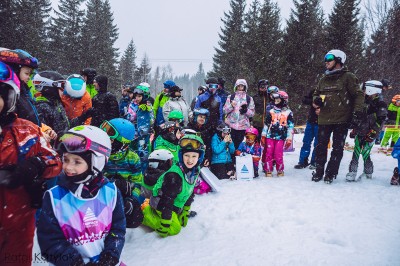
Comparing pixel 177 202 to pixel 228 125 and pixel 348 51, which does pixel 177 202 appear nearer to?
pixel 228 125

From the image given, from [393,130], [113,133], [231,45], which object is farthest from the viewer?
[231,45]

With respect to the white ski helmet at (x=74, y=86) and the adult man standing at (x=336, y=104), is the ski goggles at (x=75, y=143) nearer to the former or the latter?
the white ski helmet at (x=74, y=86)

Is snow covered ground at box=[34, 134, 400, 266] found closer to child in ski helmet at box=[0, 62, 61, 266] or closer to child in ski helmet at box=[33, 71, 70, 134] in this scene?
child in ski helmet at box=[0, 62, 61, 266]

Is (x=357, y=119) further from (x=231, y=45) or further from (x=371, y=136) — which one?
(x=231, y=45)

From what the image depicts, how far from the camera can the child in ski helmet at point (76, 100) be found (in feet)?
13.5

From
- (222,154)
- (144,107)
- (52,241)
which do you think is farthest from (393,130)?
(52,241)

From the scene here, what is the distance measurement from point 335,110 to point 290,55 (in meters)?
18.9

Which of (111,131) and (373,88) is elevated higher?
(373,88)

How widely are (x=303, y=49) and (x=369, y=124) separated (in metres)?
18.9

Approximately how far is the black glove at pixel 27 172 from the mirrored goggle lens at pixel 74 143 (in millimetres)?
222

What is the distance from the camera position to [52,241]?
77.2 inches

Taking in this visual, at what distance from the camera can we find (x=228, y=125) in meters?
7.04

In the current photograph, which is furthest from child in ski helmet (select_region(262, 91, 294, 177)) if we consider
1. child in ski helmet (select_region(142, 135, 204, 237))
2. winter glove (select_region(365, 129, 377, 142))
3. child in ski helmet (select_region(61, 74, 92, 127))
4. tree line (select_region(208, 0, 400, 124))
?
tree line (select_region(208, 0, 400, 124))

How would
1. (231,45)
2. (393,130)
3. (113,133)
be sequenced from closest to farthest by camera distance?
(113,133), (393,130), (231,45)
